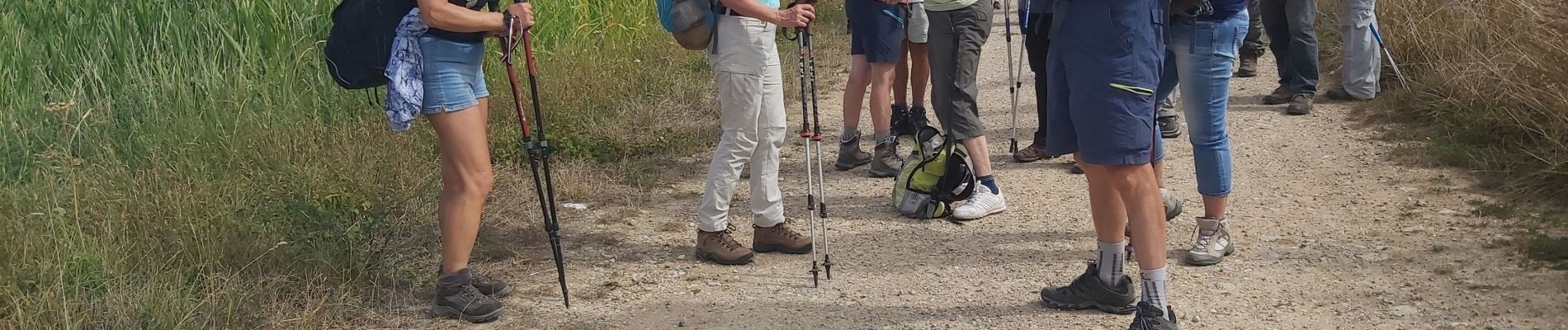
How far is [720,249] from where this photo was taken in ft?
16.8

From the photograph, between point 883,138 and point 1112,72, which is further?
point 883,138

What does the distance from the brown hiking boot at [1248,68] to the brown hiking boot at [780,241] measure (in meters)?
4.96

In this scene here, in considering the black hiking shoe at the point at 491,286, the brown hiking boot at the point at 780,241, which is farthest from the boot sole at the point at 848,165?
the black hiking shoe at the point at 491,286

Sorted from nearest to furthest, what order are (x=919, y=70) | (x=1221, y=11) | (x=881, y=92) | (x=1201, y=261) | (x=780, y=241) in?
1. (x=1221, y=11)
2. (x=1201, y=261)
3. (x=780, y=241)
4. (x=881, y=92)
5. (x=919, y=70)

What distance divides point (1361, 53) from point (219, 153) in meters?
6.09

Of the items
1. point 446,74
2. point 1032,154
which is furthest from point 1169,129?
point 446,74

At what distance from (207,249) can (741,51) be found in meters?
1.89

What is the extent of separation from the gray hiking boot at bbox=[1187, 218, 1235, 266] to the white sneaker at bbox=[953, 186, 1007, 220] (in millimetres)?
999

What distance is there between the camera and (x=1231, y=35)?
182 inches

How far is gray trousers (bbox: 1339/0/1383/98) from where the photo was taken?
777cm

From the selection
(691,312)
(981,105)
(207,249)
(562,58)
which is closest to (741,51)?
(691,312)

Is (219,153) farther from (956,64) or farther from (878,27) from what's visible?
(956,64)

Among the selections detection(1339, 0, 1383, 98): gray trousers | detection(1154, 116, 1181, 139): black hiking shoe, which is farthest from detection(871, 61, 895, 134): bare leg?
detection(1339, 0, 1383, 98): gray trousers

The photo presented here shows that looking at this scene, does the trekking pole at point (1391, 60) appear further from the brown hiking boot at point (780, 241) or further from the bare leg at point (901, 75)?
the brown hiking boot at point (780, 241)
